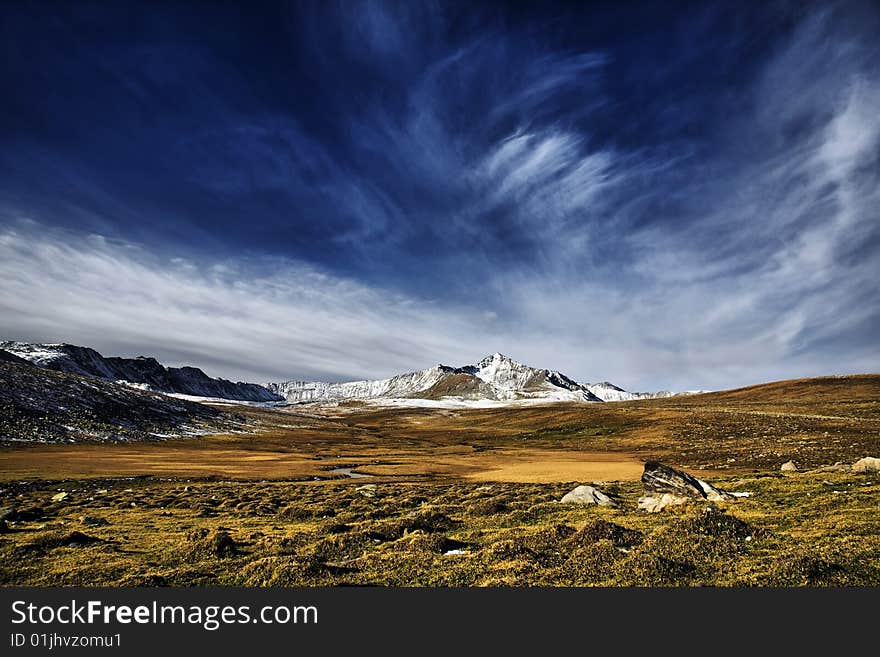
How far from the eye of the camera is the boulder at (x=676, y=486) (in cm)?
2562

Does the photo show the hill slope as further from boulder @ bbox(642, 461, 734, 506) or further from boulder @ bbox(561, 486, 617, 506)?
boulder @ bbox(642, 461, 734, 506)

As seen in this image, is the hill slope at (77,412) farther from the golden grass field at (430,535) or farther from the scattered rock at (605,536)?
the scattered rock at (605,536)

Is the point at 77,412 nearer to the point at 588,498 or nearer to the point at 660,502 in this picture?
the point at 588,498

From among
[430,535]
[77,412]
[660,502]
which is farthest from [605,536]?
[77,412]

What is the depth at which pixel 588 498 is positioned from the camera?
27.4 metres

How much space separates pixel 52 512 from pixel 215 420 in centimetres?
16151

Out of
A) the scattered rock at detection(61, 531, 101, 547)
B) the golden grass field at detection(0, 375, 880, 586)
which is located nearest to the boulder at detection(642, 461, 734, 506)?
the golden grass field at detection(0, 375, 880, 586)

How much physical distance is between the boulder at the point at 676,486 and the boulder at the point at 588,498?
99.6 inches

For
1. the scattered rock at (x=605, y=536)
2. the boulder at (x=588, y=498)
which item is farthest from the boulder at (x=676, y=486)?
the scattered rock at (x=605, y=536)

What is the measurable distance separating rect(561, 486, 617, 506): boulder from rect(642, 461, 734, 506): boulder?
2531 mm

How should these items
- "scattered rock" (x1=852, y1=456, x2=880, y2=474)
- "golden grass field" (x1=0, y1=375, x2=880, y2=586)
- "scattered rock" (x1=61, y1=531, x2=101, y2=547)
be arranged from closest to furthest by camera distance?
"golden grass field" (x1=0, y1=375, x2=880, y2=586)
"scattered rock" (x1=61, y1=531, x2=101, y2=547)
"scattered rock" (x1=852, y1=456, x2=880, y2=474)

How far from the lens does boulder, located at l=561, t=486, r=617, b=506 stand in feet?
87.8

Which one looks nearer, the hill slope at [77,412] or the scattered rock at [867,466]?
the scattered rock at [867,466]

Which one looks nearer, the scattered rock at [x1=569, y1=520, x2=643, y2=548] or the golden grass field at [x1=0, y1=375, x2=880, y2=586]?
the golden grass field at [x1=0, y1=375, x2=880, y2=586]
